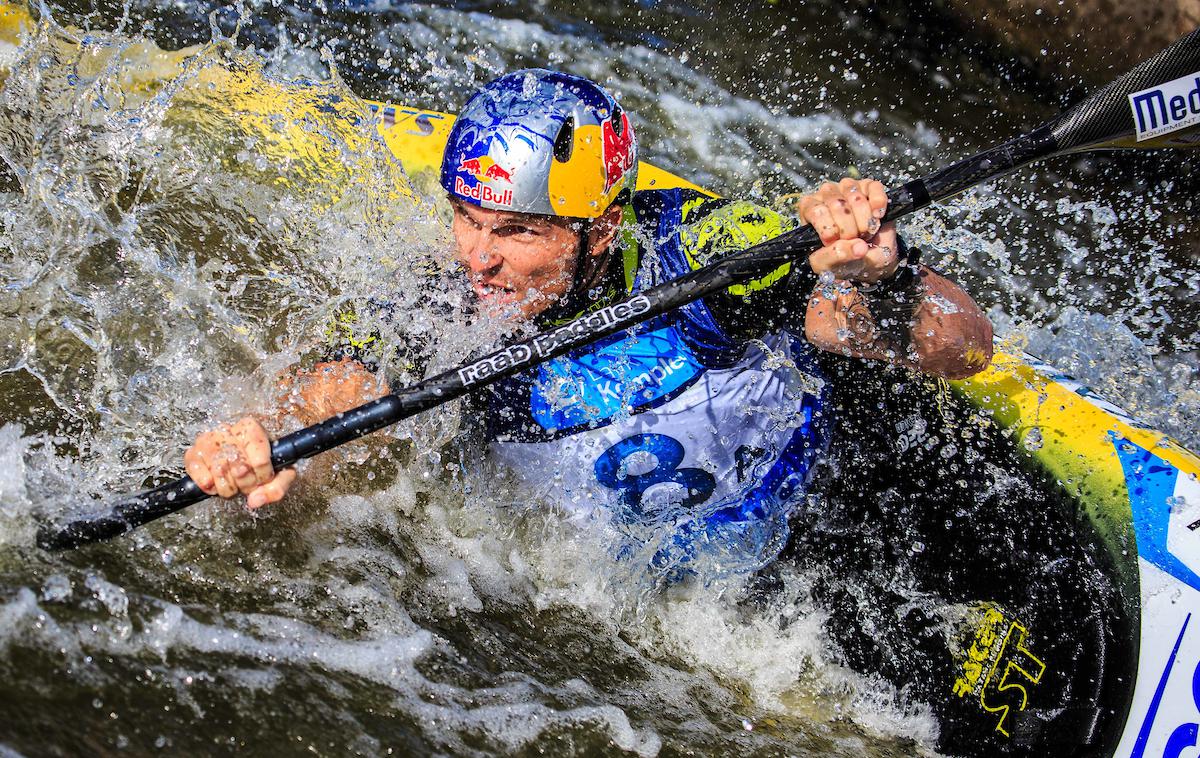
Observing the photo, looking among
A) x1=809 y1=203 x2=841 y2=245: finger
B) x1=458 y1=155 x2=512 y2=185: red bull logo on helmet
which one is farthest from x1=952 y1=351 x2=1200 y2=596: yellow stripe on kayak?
x1=458 y1=155 x2=512 y2=185: red bull logo on helmet

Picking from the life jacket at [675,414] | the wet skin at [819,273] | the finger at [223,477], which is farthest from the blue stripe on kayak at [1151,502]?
the finger at [223,477]

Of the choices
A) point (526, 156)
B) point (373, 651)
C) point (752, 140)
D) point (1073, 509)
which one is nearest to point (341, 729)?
point (373, 651)

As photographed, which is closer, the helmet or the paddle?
the paddle

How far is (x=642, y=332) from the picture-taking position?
8.34 feet

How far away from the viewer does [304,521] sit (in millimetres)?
2475

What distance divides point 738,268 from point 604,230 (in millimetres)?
465

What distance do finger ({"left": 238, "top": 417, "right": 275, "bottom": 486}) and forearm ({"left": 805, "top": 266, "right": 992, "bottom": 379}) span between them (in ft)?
4.43

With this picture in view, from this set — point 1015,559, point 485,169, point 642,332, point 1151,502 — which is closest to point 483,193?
point 485,169

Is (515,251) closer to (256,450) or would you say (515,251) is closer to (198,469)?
(256,450)

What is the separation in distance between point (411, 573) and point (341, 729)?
25.3 inches

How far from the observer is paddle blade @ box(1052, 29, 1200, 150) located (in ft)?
7.73

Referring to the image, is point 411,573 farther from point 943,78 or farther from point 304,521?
point 943,78

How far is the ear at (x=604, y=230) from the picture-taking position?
254 cm

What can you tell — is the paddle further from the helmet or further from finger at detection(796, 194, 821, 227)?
the helmet
